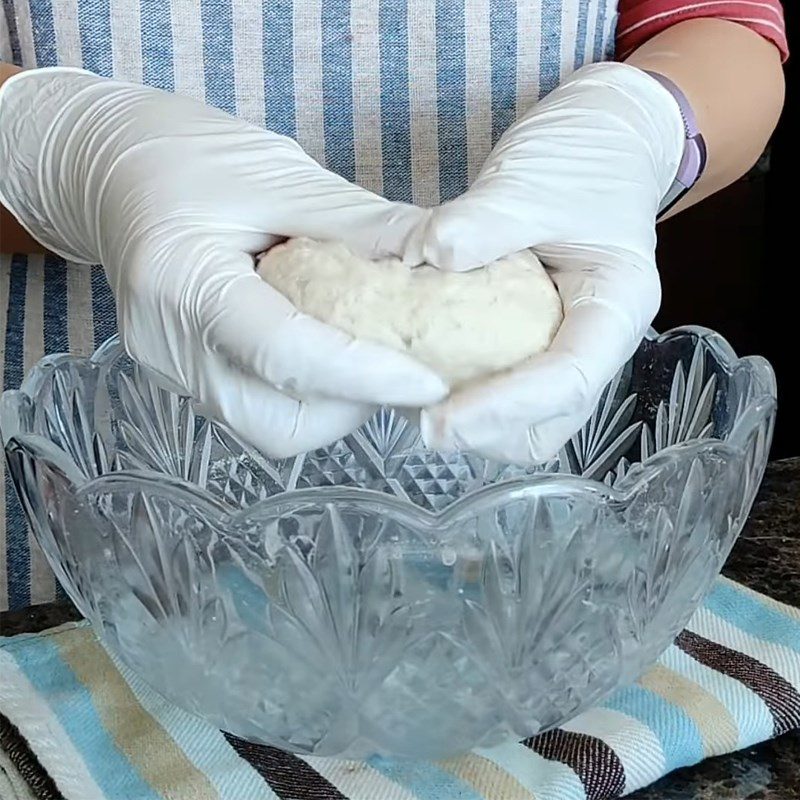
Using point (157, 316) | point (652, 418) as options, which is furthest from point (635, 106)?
point (157, 316)

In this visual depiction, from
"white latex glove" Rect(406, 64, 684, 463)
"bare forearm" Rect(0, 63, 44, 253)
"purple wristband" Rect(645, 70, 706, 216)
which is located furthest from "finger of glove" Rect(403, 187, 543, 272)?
"bare forearm" Rect(0, 63, 44, 253)

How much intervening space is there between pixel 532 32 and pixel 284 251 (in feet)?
1.20

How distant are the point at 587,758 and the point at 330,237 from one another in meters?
0.25

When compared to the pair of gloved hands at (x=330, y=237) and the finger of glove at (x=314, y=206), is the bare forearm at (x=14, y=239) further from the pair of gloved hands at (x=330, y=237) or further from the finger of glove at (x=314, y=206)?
the finger of glove at (x=314, y=206)

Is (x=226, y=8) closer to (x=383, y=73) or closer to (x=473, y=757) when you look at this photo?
(x=383, y=73)

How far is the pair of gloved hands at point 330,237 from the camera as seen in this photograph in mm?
421

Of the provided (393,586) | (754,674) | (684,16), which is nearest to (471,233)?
(393,586)

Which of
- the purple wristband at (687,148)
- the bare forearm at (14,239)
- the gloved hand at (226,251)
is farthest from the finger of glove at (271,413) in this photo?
the bare forearm at (14,239)

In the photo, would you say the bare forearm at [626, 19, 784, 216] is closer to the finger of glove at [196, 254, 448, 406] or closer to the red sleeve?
the red sleeve

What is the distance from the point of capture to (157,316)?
472 mm

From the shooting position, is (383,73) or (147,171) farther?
(383,73)

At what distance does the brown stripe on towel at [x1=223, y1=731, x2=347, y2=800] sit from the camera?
456 mm

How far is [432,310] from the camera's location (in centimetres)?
44

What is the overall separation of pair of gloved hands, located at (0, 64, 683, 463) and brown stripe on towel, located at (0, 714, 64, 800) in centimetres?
17
